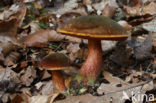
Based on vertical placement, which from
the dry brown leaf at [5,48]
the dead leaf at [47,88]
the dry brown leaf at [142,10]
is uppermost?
the dry brown leaf at [142,10]

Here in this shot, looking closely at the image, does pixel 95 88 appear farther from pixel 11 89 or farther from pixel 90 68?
pixel 11 89

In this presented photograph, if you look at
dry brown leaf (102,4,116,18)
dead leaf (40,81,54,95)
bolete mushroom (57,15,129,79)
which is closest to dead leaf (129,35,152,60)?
bolete mushroom (57,15,129,79)

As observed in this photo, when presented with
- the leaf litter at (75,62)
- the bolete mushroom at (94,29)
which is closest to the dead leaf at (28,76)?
the leaf litter at (75,62)

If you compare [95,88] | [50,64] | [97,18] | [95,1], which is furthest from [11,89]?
[95,1]

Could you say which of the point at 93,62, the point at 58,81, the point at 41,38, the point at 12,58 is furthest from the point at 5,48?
the point at 93,62

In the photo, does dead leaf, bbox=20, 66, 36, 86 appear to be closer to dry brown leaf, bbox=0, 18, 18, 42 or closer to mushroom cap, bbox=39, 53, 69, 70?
mushroom cap, bbox=39, 53, 69, 70

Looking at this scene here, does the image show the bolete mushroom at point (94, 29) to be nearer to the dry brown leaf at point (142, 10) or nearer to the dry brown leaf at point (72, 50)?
the dry brown leaf at point (72, 50)

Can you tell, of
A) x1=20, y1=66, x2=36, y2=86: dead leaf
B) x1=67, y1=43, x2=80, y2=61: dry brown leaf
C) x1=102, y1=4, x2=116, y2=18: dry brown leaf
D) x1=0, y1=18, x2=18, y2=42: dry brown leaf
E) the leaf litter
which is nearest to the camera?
the leaf litter
